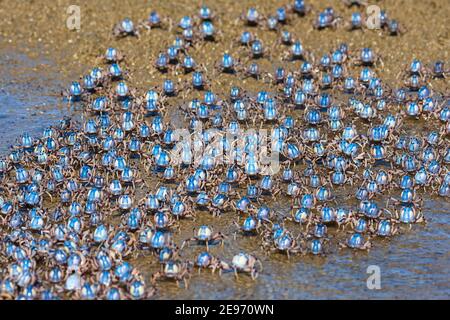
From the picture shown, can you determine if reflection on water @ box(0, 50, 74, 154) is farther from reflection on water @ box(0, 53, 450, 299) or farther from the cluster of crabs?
reflection on water @ box(0, 53, 450, 299)

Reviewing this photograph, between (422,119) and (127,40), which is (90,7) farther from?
(422,119)

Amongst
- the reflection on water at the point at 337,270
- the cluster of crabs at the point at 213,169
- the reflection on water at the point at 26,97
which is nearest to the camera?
the reflection on water at the point at 337,270

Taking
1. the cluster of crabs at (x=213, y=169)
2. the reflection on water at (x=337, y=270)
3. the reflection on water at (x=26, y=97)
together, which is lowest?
the reflection on water at (x=337, y=270)

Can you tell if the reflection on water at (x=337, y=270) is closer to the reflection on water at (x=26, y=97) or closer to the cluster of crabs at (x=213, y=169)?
the cluster of crabs at (x=213, y=169)

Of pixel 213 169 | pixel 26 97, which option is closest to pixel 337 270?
pixel 213 169

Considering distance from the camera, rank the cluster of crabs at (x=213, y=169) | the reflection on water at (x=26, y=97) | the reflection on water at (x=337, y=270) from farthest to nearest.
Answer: the reflection on water at (x=26, y=97), the cluster of crabs at (x=213, y=169), the reflection on water at (x=337, y=270)

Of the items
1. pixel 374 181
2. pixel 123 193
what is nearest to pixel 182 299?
pixel 123 193

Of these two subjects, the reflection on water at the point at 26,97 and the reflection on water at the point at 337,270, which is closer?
the reflection on water at the point at 337,270

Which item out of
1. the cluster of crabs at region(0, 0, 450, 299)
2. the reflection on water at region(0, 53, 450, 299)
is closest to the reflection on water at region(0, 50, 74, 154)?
the cluster of crabs at region(0, 0, 450, 299)

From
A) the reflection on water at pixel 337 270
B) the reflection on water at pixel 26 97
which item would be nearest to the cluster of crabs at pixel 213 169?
the reflection on water at pixel 337 270
